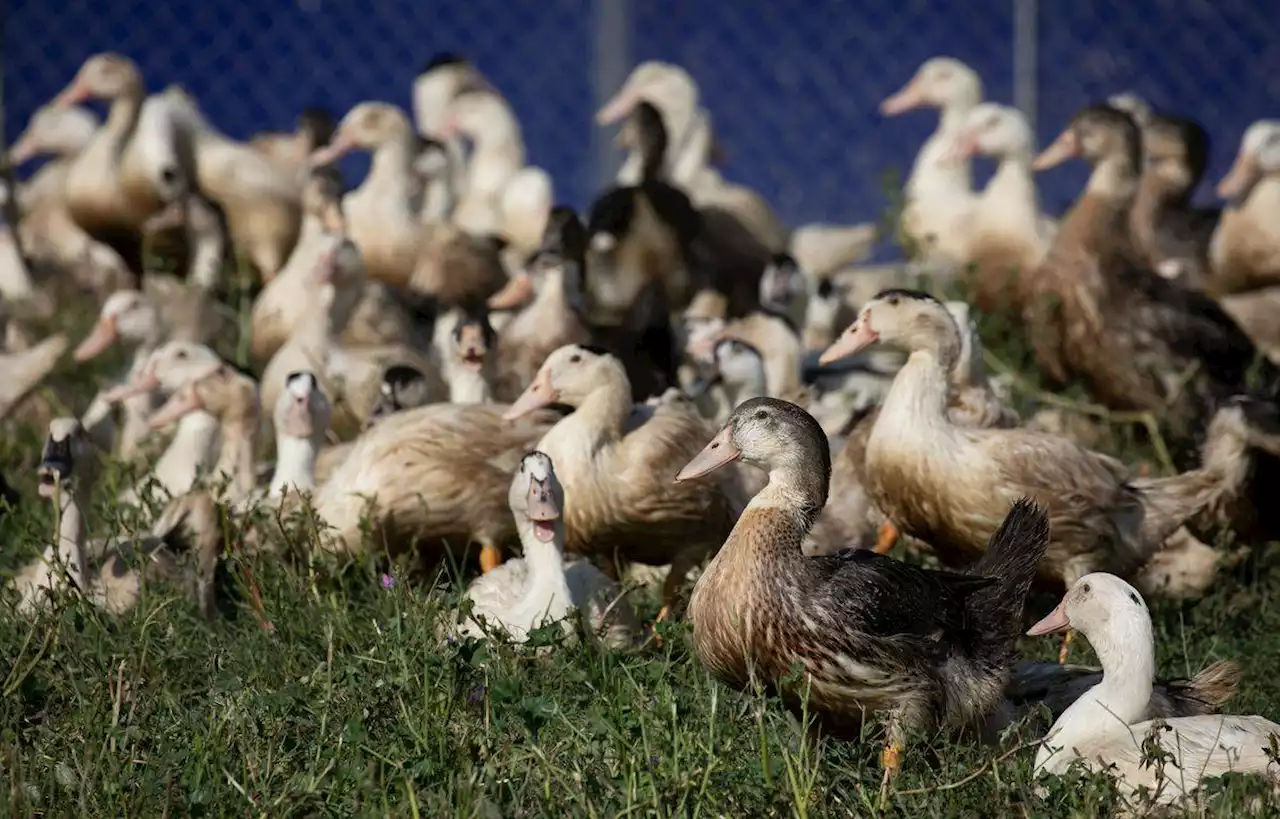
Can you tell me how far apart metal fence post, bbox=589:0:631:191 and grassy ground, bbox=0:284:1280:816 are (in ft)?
21.0

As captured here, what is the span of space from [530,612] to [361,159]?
665 centimetres

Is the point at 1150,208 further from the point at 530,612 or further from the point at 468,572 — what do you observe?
the point at 530,612

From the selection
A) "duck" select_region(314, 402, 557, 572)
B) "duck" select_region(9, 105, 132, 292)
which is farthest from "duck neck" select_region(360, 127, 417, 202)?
"duck" select_region(314, 402, 557, 572)

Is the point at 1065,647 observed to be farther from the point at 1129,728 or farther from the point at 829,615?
the point at 829,615

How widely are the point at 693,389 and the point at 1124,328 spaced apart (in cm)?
163

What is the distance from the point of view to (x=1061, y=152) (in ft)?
28.0

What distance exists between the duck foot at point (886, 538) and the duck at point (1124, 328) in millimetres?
1363

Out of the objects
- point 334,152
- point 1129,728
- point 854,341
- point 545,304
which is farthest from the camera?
point 334,152

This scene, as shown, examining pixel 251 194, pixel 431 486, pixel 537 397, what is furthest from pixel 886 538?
pixel 251 194

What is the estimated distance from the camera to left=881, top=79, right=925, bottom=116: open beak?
1107 cm

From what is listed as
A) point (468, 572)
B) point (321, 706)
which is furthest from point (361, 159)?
point (321, 706)

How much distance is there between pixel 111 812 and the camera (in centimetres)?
374

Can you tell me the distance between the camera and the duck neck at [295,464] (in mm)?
6188

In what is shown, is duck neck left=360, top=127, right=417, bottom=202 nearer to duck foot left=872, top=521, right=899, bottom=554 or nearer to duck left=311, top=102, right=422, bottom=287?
duck left=311, top=102, right=422, bottom=287
